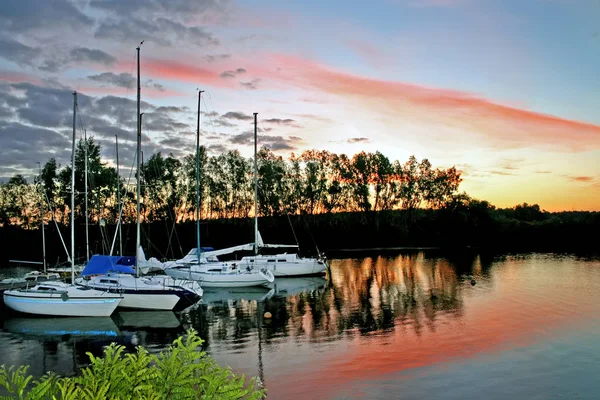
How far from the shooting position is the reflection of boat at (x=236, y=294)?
40219 millimetres

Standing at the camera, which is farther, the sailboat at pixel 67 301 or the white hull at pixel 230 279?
the white hull at pixel 230 279

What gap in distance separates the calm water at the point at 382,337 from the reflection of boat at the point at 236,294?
0.10m

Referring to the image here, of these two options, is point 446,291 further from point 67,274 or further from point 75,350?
point 67,274

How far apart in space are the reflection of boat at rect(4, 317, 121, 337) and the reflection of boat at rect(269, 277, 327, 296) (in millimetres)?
16335

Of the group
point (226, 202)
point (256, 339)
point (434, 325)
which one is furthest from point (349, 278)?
point (226, 202)

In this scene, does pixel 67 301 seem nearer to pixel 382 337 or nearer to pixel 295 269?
pixel 382 337

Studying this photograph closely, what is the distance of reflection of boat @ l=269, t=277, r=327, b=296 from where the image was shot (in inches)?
1734

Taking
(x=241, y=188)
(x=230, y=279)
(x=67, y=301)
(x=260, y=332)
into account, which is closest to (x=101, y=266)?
(x=67, y=301)

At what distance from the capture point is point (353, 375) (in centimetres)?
1978

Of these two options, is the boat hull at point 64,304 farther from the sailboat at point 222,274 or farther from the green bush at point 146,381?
the green bush at point 146,381

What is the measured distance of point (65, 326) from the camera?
29234 millimetres

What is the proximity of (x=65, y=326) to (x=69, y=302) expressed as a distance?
1.77 meters

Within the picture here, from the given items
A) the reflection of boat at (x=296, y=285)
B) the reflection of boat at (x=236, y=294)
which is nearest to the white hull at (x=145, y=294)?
the reflection of boat at (x=236, y=294)

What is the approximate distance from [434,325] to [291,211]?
255 ft
